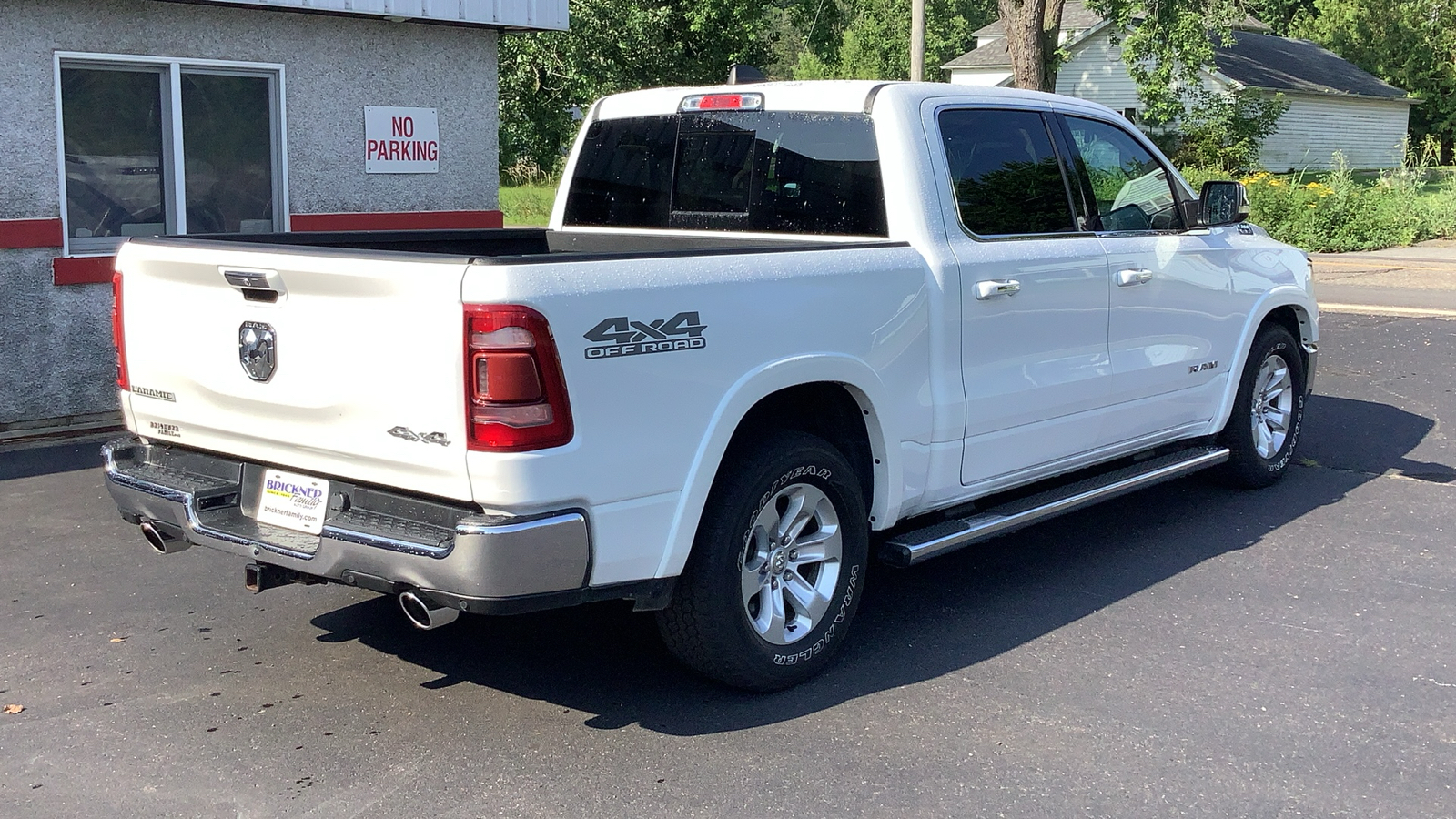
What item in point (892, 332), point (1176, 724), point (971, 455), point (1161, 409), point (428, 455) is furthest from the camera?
point (1161, 409)

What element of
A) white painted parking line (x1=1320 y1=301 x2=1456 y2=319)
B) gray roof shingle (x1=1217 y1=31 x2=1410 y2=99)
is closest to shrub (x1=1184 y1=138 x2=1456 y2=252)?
white painted parking line (x1=1320 y1=301 x2=1456 y2=319)

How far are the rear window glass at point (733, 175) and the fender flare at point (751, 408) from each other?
2.43 ft

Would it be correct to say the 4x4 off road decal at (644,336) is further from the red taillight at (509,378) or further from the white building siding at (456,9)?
the white building siding at (456,9)

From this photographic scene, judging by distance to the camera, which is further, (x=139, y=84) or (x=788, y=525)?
A: (x=139, y=84)

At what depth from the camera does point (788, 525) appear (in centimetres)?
447

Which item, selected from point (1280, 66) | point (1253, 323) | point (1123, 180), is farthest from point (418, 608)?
point (1280, 66)

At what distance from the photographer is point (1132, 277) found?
581 centimetres

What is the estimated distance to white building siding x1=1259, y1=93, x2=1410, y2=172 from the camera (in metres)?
46.3

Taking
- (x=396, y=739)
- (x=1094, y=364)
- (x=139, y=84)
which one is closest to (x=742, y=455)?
(x=396, y=739)

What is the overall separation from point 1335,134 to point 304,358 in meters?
50.9

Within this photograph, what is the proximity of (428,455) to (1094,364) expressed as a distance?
10.1ft

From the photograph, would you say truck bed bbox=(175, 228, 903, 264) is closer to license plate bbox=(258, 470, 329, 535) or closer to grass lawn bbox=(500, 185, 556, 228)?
license plate bbox=(258, 470, 329, 535)

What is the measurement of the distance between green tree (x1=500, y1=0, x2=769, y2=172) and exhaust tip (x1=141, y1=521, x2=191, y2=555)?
92.3 feet

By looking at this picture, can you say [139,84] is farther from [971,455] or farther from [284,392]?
[971,455]
